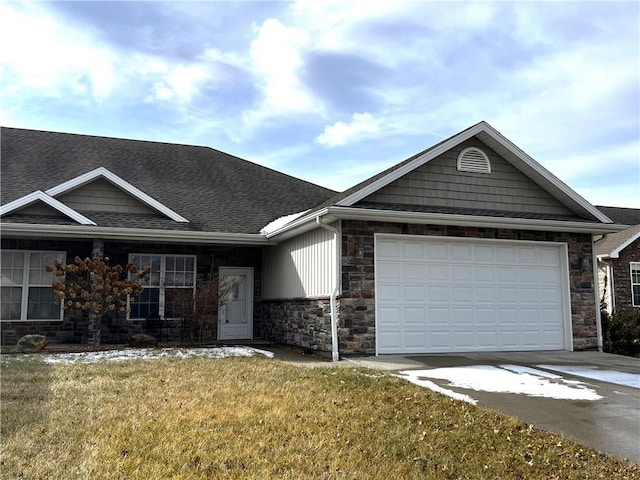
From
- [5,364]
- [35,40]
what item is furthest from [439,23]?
[5,364]

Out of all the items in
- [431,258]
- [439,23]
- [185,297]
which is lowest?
[185,297]

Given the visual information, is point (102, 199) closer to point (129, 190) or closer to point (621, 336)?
Answer: point (129, 190)

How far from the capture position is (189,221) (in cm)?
1273

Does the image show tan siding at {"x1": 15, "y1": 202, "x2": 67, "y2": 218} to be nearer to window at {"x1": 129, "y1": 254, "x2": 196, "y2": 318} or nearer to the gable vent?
window at {"x1": 129, "y1": 254, "x2": 196, "y2": 318}

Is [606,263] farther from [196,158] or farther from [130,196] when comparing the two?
[130,196]

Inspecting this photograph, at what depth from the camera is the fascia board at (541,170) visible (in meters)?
11.1

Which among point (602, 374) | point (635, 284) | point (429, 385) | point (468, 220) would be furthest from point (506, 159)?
point (635, 284)

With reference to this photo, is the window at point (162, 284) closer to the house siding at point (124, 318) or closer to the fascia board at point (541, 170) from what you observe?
the house siding at point (124, 318)

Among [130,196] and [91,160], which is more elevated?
[91,160]

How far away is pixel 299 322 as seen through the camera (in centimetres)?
1144

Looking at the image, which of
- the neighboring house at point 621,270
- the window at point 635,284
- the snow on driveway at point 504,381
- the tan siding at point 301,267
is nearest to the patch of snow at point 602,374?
the snow on driveway at point 504,381

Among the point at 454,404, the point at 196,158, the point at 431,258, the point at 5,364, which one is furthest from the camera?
the point at 196,158

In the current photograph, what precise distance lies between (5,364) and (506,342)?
9.09 metres

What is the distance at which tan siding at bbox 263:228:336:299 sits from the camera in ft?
33.7
